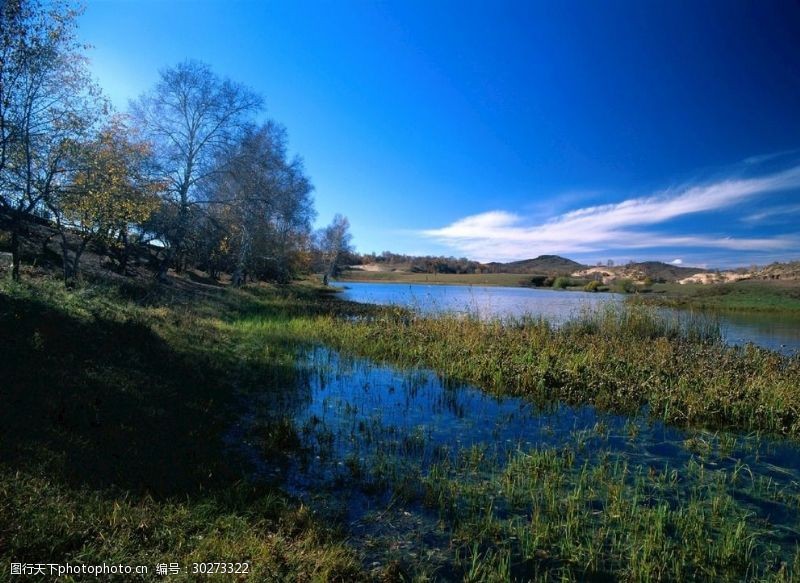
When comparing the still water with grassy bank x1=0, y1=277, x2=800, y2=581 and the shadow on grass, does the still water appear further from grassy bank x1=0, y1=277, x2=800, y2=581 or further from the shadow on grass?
the shadow on grass

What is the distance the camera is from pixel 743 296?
5094cm

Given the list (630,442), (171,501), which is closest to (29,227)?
(171,501)

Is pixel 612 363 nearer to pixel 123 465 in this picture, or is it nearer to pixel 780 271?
pixel 123 465

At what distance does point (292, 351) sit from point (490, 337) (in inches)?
290

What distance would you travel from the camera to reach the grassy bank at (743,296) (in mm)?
41406

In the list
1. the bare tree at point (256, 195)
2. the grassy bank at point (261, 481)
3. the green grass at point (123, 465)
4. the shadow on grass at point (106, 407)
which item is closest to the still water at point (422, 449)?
the grassy bank at point (261, 481)

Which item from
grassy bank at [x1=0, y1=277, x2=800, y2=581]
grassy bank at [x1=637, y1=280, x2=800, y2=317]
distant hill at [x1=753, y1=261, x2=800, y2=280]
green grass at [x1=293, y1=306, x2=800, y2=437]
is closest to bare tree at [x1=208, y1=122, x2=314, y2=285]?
green grass at [x1=293, y1=306, x2=800, y2=437]

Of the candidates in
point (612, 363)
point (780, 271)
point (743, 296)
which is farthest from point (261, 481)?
point (780, 271)

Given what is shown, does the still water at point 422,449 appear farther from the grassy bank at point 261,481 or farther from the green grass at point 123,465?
the green grass at point 123,465

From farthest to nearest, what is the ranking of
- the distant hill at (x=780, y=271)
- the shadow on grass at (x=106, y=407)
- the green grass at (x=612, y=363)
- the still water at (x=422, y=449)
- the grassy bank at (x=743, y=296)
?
the distant hill at (x=780, y=271), the grassy bank at (x=743, y=296), the green grass at (x=612, y=363), the still water at (x=422, y=449), the shadow on grass at (x=106, y=407)

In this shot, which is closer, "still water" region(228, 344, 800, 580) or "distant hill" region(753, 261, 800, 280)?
"still water" region(228, 344, 800, 580)

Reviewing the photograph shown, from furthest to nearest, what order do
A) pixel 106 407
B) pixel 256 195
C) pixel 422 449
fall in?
pixel 256 195 < pixel 422 449 < pixel 106 407

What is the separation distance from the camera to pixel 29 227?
18531mm

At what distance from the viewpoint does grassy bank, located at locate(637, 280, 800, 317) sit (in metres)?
41.4
